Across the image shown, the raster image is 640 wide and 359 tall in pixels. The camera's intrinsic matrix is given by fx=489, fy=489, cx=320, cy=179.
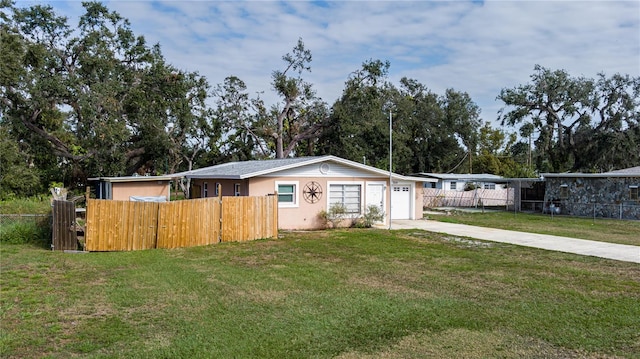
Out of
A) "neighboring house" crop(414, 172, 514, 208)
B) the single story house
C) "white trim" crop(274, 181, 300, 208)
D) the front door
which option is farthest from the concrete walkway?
the single story house

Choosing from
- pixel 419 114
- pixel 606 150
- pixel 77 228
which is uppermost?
pixel 419 114

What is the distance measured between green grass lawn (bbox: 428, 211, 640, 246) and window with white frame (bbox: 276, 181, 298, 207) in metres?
7.87

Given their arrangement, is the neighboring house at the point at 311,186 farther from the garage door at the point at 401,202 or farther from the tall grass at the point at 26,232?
the tall grass at the point at 26,232

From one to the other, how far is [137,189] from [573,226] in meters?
19.1

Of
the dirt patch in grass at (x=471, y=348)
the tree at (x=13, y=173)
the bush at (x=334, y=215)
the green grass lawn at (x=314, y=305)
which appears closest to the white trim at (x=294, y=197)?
the bush at (x=334, y=215)

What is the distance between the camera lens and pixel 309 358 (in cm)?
541

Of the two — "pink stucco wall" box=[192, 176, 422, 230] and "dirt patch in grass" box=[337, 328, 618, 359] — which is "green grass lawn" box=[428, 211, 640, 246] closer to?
"pink stucco wall" box=[192, 176, 422, 230]

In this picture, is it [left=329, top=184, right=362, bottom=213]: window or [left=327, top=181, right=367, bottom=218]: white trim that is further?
[left=329, top=184, right=362, bottom=213]: window

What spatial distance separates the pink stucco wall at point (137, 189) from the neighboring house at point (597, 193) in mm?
20944

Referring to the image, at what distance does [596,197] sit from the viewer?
26.5m

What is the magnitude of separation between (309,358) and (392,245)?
9.28 m

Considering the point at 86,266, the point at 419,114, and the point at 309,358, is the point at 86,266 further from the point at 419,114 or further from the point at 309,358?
the point at 419,114

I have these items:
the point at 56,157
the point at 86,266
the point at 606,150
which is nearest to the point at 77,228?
the point at 86,266

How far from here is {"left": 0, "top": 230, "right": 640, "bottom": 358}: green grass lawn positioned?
579cm
